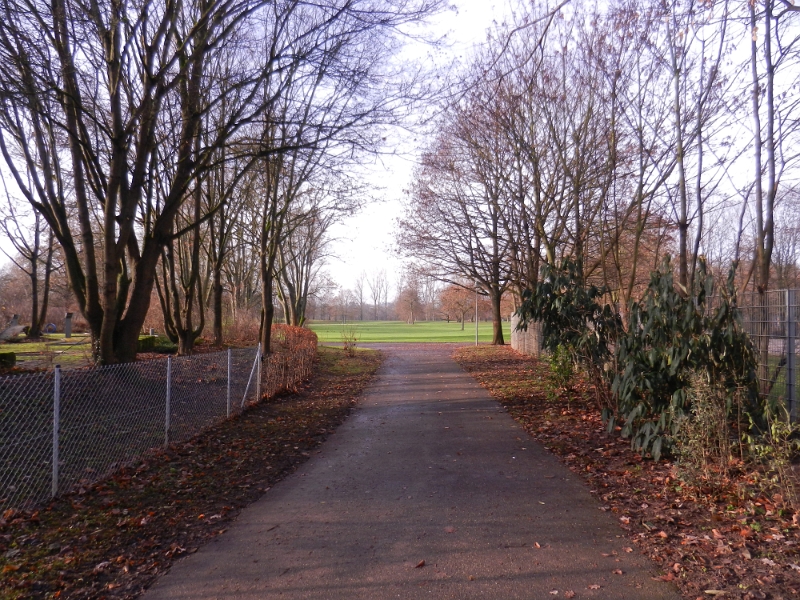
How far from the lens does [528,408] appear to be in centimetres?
1156

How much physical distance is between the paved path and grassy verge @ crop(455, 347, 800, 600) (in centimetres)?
20

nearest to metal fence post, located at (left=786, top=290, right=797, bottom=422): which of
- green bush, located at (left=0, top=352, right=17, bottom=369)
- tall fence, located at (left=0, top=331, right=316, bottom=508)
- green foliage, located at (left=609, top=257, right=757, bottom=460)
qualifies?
green foliage, located at (left=609, top=257, right=757, bottom=460)

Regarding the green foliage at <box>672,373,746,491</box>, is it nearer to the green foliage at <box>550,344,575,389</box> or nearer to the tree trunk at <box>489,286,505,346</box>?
the green foliage at <box>550,344,575,389</box>

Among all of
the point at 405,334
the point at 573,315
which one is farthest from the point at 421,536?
the point at 405,334

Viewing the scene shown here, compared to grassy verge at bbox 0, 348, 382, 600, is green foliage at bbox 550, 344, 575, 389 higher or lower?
higher

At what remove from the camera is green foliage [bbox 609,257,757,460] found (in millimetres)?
6508

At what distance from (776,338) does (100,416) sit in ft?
26.0

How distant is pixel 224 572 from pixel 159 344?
19779mm

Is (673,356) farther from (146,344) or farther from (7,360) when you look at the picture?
(146,344)

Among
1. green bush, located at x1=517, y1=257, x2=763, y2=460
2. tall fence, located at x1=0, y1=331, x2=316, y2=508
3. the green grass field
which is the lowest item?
the green grass field

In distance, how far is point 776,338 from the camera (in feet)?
24.0

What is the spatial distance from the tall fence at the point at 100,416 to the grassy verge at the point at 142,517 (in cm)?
25

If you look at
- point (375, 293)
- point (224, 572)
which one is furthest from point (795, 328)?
point (375, 293)

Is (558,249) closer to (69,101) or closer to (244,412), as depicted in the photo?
(244,412)
